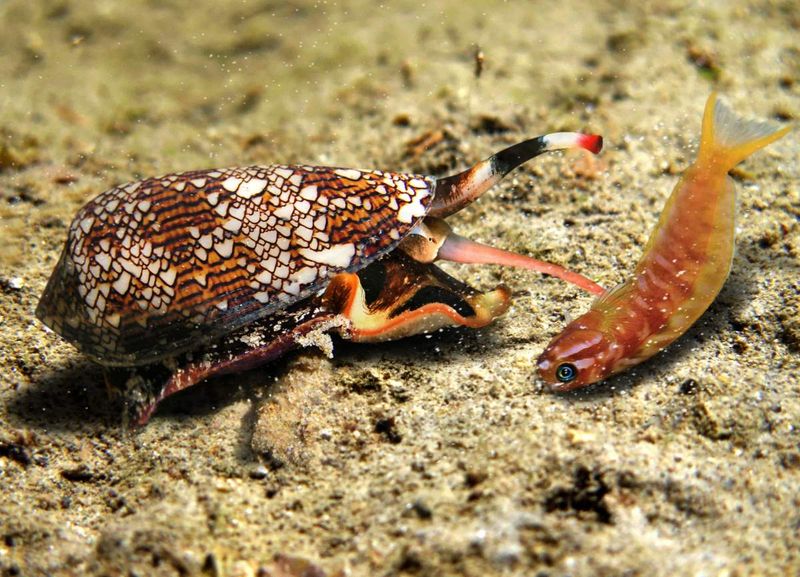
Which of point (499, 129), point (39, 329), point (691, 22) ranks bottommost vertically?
point (39, 329)

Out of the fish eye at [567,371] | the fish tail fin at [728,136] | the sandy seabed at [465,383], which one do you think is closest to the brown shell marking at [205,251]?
the sandy seabed at [465,383]

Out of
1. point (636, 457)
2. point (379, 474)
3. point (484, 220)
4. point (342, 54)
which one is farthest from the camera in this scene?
point (342, 54)

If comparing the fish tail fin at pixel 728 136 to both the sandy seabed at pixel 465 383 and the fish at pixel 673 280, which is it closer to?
the fish at pixel 673 280

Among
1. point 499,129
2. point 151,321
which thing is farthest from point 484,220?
point 151,321

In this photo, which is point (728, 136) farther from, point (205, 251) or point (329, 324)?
point (205, 251)

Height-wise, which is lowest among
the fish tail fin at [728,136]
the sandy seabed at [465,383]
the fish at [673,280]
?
the sandy seabed at [465,383]

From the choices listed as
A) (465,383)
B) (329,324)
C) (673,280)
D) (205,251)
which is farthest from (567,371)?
(205,251)

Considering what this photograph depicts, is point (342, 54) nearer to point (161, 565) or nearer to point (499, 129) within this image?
point (499, 129)
